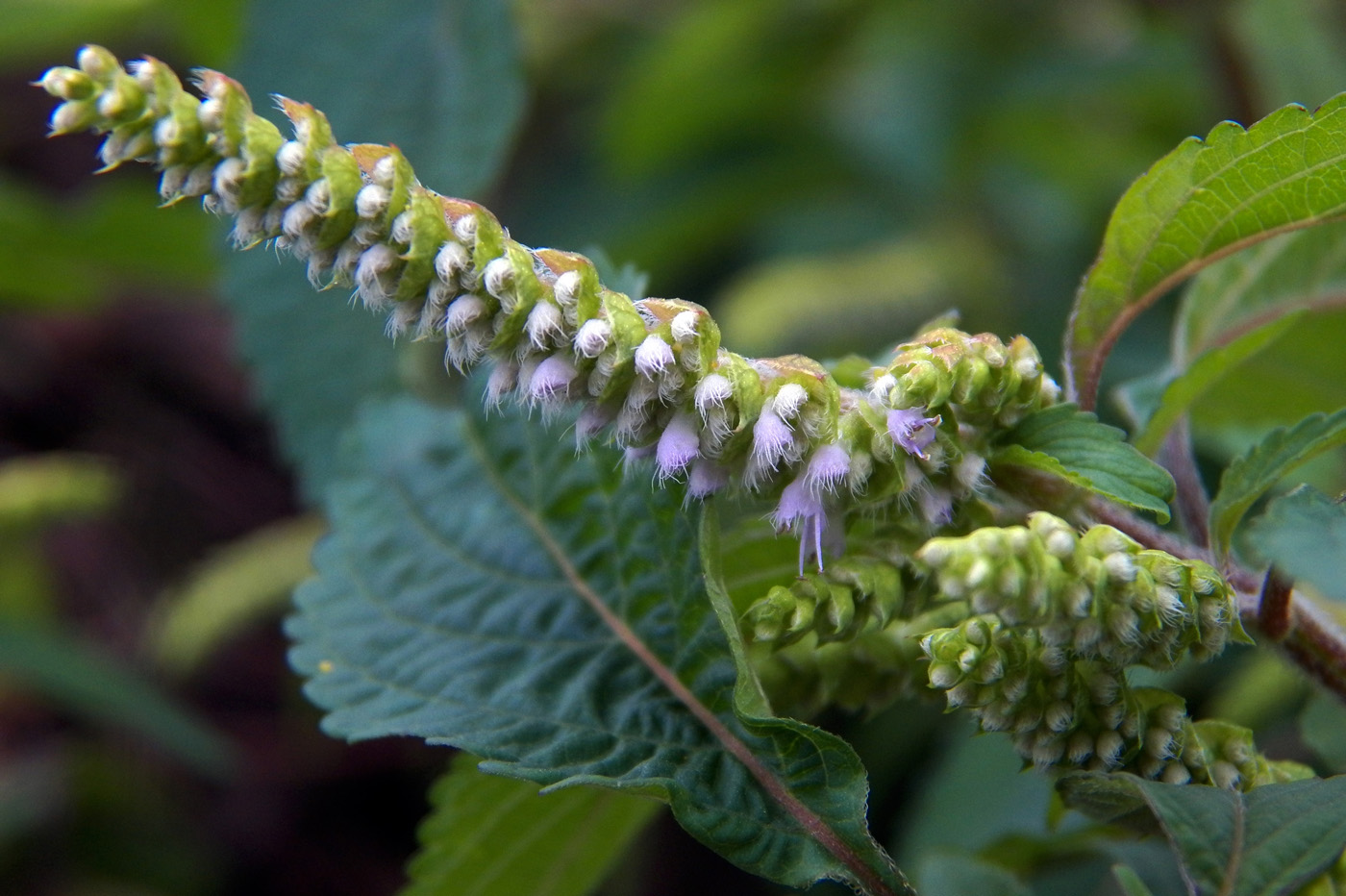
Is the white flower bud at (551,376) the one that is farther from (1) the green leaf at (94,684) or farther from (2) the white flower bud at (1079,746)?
(1) the green leaf at (94,684)

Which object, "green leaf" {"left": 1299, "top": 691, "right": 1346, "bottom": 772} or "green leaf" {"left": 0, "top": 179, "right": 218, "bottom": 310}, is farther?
"green leaf" {"left": 0, "top": 179, "right": 218, "bottom": 310}

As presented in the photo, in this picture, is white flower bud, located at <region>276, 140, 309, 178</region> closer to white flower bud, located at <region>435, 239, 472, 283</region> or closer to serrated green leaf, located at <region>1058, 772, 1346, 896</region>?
white flower bud, located at <region>435, 239, 472, 283</region>

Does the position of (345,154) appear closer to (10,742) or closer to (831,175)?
(831,175)

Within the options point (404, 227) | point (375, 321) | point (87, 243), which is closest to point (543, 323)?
point (404, 227)

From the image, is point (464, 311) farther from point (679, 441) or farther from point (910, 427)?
point (910, 427)

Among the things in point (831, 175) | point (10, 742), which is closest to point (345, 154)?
point (831, 175)

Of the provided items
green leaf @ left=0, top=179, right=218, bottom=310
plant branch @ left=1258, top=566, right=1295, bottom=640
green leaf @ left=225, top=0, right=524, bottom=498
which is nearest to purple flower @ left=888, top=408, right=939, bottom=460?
plant branch @ left=1258, top=566, right=1295, bottom=640
